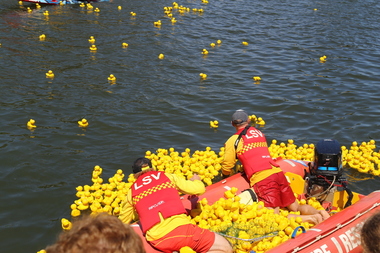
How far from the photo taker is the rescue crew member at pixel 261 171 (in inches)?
279

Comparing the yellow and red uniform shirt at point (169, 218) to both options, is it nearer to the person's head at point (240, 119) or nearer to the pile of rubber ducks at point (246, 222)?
the pile of rubber ducks at point (246, 222)

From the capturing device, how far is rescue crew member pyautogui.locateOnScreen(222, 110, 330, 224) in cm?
710

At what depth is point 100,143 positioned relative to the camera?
1000cm

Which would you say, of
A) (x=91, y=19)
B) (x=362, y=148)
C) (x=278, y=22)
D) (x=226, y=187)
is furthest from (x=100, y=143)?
(x=278, y=22)

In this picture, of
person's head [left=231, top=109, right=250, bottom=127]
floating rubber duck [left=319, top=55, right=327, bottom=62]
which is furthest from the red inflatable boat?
floating rubber duck [left=319, top=55, right=327, bottom=62]

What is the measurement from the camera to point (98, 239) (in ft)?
7.11

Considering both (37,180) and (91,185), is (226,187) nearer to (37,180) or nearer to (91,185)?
(91,185)

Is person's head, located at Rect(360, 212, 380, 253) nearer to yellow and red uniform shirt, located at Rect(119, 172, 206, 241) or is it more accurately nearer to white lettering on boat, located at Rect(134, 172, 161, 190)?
yellow and red uniform shirt, located at Rect(119, 172, 206, 241)

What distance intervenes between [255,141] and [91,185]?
3.58m

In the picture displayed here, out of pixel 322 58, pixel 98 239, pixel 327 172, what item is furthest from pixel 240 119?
pixel 322 58

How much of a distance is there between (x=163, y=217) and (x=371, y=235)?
10.6 ft

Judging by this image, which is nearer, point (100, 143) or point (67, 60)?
point (100, 143)

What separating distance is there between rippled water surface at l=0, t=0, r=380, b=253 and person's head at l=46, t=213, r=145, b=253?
524cm

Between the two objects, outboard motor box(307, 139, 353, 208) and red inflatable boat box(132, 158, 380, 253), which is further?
outboard motor box(307, 139, 353, 208)
